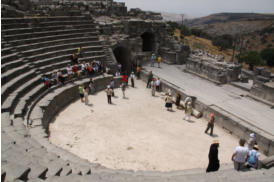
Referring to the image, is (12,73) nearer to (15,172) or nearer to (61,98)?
(61,98)

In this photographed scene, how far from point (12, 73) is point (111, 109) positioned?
17.3 ft

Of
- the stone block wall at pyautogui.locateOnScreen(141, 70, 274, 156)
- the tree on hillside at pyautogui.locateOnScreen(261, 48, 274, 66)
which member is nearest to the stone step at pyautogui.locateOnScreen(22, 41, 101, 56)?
the stone block wall at pyautogui.locateOnScreen(141, 70, 274, 156)

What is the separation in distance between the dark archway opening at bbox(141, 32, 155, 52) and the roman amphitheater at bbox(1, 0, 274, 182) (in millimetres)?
487

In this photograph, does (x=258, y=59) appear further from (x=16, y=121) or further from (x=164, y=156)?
(x=16, y=121)

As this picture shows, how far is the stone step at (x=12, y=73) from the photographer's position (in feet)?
36.2

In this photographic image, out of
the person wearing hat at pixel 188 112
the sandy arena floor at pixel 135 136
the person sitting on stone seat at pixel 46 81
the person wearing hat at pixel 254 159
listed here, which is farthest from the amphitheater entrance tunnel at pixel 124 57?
the person wearing hat at pixel 254 159

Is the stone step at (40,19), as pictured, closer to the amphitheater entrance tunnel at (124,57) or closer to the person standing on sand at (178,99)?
the amphitheater entrance tunnel at (124,57)

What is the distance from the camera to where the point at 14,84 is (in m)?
11.0

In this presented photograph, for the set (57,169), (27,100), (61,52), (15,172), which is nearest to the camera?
(15,172)

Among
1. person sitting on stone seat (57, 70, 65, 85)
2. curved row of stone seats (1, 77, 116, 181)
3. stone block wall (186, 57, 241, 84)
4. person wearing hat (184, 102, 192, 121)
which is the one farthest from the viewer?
stone block wall (186, 57, 241, 84)

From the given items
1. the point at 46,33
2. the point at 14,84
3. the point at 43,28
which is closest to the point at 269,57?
the point at 46,33

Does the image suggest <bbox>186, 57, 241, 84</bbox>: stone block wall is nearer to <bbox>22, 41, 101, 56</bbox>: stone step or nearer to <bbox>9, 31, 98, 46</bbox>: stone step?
<bbox>22, 41, 101, 56</bbox>: stone step

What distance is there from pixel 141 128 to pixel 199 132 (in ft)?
8.51

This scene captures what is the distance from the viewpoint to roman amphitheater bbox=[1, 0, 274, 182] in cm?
641
